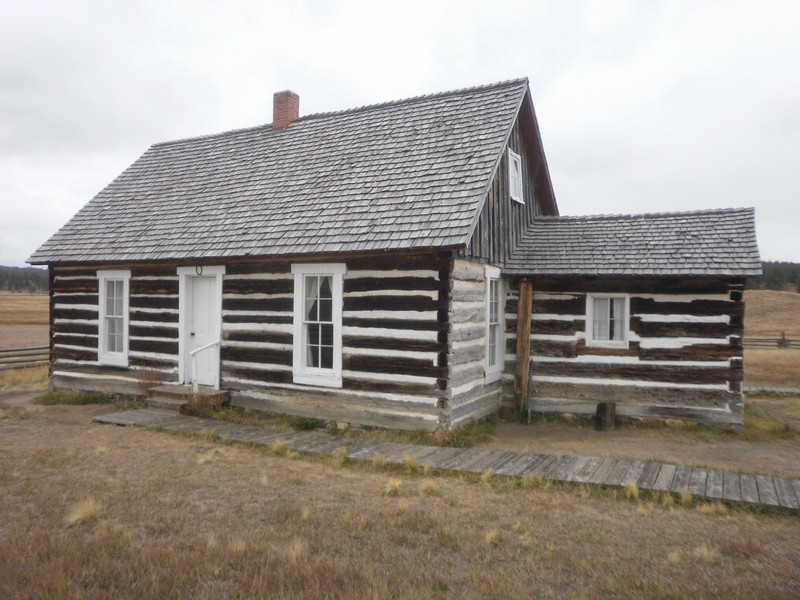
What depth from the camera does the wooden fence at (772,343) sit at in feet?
91.4

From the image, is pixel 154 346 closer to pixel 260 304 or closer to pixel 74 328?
pixel 74 328

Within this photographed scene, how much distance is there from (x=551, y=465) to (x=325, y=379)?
171 inches

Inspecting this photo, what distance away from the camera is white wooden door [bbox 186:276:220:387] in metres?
12.3

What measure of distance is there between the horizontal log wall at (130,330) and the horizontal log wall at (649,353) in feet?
23.0

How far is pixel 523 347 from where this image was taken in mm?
12070

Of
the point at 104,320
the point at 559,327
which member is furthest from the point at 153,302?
the point at 559,327

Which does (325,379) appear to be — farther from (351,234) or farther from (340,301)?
(351,234)

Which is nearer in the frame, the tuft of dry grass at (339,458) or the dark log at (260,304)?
the tuft of dry grass at (339,458)

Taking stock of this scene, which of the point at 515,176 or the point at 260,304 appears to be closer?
the point at 260,304

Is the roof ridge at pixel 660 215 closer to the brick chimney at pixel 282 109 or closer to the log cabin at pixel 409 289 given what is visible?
the log cabin at pixel 409 289

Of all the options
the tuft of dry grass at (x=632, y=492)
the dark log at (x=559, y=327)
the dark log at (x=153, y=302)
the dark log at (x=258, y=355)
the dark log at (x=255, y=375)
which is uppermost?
the dark log at (x=153, y=302)

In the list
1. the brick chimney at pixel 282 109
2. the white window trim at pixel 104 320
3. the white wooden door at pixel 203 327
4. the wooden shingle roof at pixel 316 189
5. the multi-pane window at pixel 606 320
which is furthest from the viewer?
the brick chimney at pixel 282 109

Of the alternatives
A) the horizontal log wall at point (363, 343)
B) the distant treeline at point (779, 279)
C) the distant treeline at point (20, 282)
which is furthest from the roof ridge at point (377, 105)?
the distant treeline at point (20, 282)

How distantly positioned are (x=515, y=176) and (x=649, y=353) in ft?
14.9
